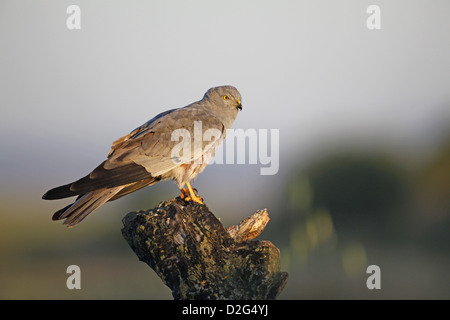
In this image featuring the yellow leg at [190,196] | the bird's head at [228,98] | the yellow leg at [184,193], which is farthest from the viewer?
the bird's head at [228,98]

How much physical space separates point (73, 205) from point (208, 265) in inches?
63.0

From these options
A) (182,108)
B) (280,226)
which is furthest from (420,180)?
(182,108)

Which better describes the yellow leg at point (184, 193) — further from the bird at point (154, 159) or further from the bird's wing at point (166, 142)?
the bird's wing at point (166, 142)

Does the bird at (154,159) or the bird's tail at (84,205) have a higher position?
the bird at (154,159)

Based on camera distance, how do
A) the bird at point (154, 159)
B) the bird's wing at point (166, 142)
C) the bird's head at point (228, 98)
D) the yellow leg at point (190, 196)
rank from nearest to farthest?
the bird at point (154, 159) < the bird's wing at point (166, 142) < the yellow leg at point (190, 196) < the bird's head at point (228, 98)

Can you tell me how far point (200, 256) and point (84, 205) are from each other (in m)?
1.41

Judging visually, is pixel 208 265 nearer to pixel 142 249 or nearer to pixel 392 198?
pixel 142 249

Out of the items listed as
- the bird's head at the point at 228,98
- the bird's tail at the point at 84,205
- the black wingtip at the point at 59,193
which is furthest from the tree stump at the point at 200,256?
the bird's head at the point at 228,98

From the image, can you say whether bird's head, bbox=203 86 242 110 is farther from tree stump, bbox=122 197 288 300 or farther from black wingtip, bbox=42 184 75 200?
black wingtip, bbox=42 184 75 200

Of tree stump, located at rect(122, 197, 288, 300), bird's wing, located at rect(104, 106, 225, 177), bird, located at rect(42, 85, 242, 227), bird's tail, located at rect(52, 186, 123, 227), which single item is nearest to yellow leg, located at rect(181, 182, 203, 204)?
bird, located at rect(42, 85, 242, 227)

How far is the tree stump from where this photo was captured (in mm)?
4535

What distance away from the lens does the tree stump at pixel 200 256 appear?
14.9 ft

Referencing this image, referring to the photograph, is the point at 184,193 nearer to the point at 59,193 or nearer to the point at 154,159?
the point at 154,159

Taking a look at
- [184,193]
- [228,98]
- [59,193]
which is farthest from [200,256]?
[228,98]
